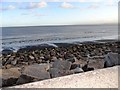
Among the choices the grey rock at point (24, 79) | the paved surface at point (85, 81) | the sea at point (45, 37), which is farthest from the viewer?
the sea at point (45, 37)

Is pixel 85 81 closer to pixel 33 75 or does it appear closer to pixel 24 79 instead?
pixel 33 75

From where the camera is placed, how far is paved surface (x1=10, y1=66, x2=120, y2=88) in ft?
14.0

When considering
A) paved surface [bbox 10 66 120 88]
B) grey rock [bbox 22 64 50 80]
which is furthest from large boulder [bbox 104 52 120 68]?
grey rock [bbox 22 64 50 80]

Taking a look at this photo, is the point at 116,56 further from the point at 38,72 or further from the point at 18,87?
the point at 18,87

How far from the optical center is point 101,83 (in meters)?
4.57

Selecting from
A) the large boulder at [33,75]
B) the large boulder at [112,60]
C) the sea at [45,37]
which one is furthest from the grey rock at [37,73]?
the sea at [45,37]

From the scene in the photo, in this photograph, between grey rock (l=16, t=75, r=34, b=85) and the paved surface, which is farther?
grey rock (l=16, t=75, r=34, b=85)

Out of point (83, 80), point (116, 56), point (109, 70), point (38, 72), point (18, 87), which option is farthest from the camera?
point (116, 56)

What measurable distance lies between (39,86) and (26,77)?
1.15 m

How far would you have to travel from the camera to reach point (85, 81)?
454 centimetres

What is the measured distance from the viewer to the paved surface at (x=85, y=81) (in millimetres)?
4270

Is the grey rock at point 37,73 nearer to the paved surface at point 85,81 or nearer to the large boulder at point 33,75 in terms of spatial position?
the large boulder at point 33,75

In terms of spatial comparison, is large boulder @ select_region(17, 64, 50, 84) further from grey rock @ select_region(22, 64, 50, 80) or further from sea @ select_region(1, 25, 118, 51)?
sea @ select_region(1, 25, 118, 51)

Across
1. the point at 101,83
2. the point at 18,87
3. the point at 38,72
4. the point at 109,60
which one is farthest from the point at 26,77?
the point at 109,60
